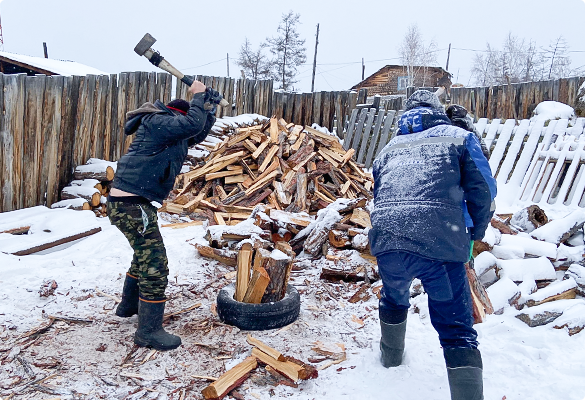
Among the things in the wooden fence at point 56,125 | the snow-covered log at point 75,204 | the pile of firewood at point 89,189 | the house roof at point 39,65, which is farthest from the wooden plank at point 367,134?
the house roof at point 39,65

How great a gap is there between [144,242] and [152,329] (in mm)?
670

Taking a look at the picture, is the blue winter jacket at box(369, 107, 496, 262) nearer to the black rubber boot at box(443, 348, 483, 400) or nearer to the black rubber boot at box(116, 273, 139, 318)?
the black rubber boot at box(443, 348, 483, 400)

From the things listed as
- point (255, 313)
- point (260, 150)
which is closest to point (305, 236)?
point (255, 313)

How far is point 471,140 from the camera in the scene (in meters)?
2.68

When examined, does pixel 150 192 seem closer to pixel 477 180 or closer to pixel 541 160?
pixel 477 180

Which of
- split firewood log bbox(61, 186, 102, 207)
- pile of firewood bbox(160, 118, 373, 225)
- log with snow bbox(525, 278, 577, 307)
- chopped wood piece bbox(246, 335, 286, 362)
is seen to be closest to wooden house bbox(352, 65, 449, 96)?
pile of firewood bbox(160, 118, 373, 225)

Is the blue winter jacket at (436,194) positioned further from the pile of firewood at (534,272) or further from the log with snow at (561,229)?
the log with snow at (561,229)

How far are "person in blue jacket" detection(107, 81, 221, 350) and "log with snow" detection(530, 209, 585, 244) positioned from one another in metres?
4.00

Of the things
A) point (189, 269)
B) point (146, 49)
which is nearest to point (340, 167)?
point (189, 269)

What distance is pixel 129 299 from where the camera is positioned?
13.1ft

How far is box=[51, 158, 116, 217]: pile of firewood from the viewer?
6.90 metres

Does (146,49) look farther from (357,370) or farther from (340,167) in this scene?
(340,167)

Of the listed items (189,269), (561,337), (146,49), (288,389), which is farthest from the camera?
(189,269)

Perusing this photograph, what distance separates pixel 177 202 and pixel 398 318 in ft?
17.2
